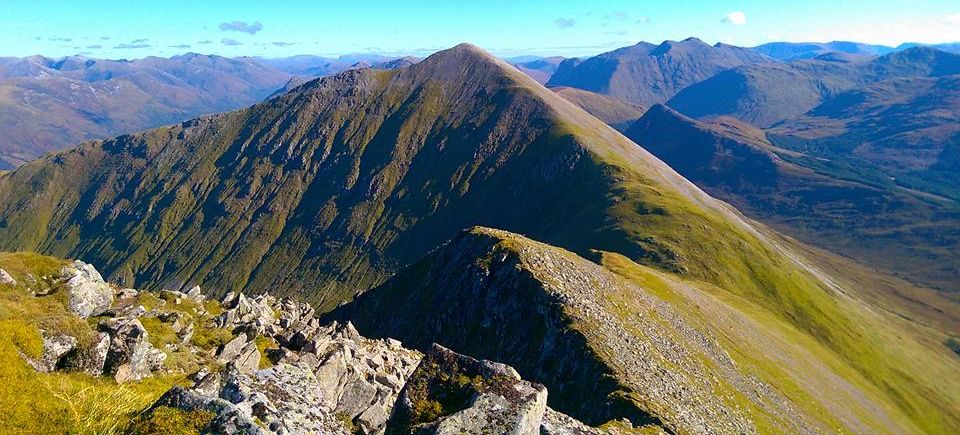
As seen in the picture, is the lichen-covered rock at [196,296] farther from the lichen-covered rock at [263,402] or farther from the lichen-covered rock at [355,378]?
the lichen-covered rock at [263,402]

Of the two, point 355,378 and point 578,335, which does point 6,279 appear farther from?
point 578,335

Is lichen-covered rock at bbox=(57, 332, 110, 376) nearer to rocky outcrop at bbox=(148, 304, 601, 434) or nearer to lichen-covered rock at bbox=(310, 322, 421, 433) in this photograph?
rocky outcrop at bbox=(148, 304, 601, 434)

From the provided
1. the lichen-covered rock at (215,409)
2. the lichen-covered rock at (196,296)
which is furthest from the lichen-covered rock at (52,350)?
the lichen-covered rock at (196,296)

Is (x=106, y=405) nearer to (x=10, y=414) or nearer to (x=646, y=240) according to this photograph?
(x=10, y=414)

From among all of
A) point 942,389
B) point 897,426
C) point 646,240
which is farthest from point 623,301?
point 942,389

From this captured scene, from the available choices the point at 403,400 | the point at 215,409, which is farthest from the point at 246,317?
the point at 215,409

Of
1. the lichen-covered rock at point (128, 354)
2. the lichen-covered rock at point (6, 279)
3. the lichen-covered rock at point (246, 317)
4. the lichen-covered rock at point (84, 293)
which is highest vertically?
the lichen-covered rock at point (128, 354)
